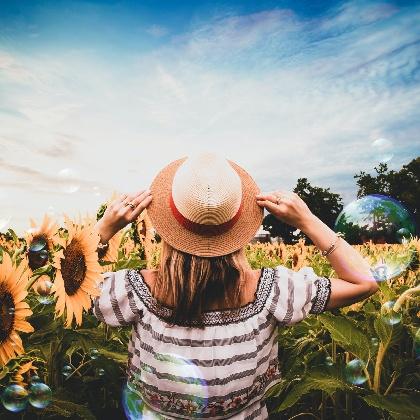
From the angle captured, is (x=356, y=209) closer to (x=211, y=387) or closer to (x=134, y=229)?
(x=134, y=229)

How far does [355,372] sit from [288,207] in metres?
0.80

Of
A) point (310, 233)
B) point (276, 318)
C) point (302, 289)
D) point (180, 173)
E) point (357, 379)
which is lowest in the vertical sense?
point (357, 379)

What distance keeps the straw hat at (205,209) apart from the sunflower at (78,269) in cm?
31

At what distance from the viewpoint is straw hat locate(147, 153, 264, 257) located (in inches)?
77.0

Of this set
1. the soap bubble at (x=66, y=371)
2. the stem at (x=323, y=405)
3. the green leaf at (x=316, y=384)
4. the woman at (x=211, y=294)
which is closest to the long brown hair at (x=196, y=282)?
the woman at (x=211, y=294)

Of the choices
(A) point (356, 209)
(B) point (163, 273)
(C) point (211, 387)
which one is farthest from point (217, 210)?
(A) point (356, 209)

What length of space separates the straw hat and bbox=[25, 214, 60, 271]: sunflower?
47cm

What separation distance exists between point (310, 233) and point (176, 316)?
712 millimetres

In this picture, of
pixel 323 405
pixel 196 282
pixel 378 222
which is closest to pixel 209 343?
pixel 196 282

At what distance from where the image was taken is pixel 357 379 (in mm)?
2072

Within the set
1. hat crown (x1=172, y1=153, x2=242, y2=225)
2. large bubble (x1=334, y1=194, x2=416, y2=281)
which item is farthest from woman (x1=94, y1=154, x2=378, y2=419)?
large bubble (x1=334, y1=194, x2=416, y2=281)

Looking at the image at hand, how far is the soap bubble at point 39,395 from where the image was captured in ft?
6.50

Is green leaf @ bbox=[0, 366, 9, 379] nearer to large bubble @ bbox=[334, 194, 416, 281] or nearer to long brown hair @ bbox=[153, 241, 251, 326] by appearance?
long brown hair @ bbox=[153, 241, 251, 326]

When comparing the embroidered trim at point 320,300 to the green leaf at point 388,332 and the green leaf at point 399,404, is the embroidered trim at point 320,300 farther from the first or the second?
the green leaf at point 399,404
